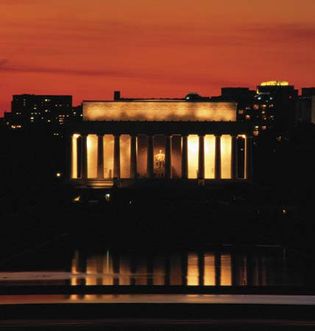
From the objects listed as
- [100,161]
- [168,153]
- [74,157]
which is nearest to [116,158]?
[100,161]

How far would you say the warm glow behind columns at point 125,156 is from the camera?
149 meters

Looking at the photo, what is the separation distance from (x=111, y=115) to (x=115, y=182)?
20149 millimetres

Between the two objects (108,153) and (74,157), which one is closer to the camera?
(108,153)

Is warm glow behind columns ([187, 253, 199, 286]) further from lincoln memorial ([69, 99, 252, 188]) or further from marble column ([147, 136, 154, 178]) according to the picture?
marble column ([147, 136, 154, 178])

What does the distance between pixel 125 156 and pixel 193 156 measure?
25.9 ft

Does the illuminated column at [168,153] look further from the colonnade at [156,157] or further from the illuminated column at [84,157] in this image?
the illuminated column at [84,157]

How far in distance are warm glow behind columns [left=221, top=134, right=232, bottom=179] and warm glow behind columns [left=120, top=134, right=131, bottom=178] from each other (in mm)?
10801

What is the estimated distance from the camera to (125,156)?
149125 mm

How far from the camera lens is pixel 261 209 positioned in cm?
7238

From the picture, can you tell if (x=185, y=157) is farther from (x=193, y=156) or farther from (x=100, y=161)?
(x=100, y=161)

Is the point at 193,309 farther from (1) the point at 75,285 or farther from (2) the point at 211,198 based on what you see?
(2) the point at 211,198

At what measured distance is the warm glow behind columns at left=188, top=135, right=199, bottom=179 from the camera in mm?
148375

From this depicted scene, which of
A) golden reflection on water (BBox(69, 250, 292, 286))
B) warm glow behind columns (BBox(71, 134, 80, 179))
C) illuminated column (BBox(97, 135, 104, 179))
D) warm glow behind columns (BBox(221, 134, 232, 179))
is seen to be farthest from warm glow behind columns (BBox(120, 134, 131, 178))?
golden reflection on water (BBox(69, 250, 292, 286))

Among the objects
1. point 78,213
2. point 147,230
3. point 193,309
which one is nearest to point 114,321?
point 193,309
